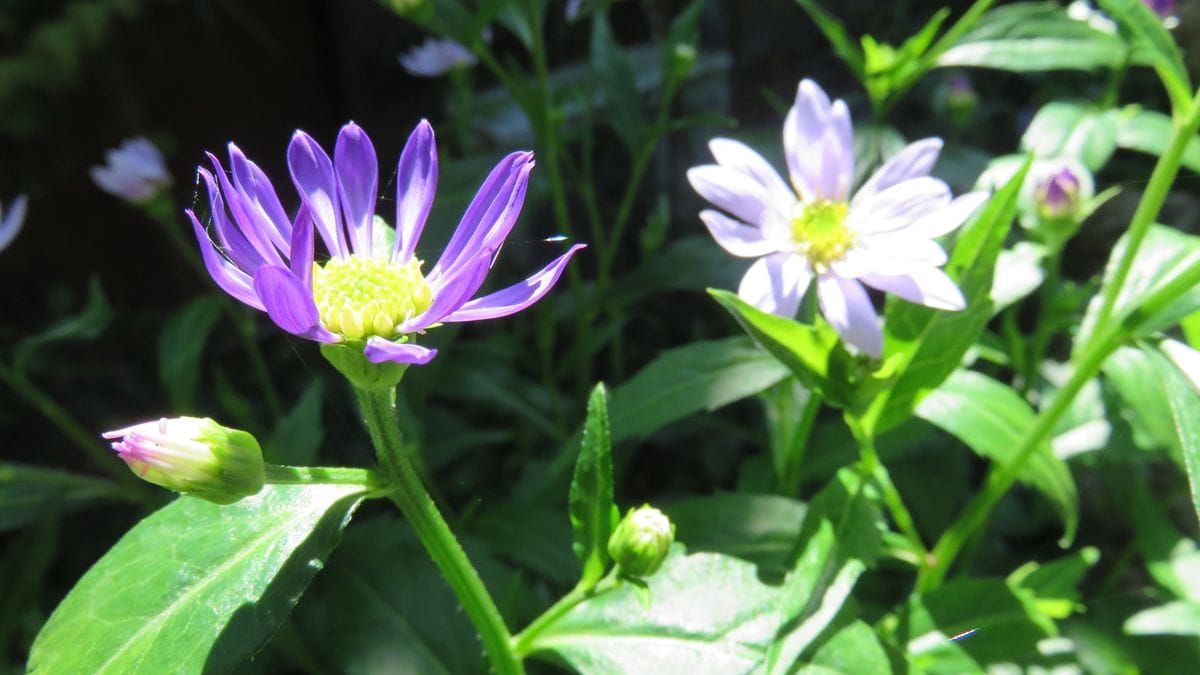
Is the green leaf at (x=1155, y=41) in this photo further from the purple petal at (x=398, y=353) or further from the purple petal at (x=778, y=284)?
the purple petal at (x=398, y=353)

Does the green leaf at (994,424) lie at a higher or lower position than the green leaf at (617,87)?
lower

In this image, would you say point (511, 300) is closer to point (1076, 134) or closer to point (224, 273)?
point (224, 273)

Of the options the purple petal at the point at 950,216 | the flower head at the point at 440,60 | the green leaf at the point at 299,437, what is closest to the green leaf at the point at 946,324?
the purple petal at the point at 950,216

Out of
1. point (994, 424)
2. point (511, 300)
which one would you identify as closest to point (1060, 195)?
point (994, 424)

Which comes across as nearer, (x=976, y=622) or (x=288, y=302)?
(x=288, y=302)

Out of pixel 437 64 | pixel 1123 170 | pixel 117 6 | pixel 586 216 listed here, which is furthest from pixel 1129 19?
pixel 117 6

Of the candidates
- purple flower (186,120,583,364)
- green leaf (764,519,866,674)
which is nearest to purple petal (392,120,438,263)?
purple flower (186,120,583,364)
